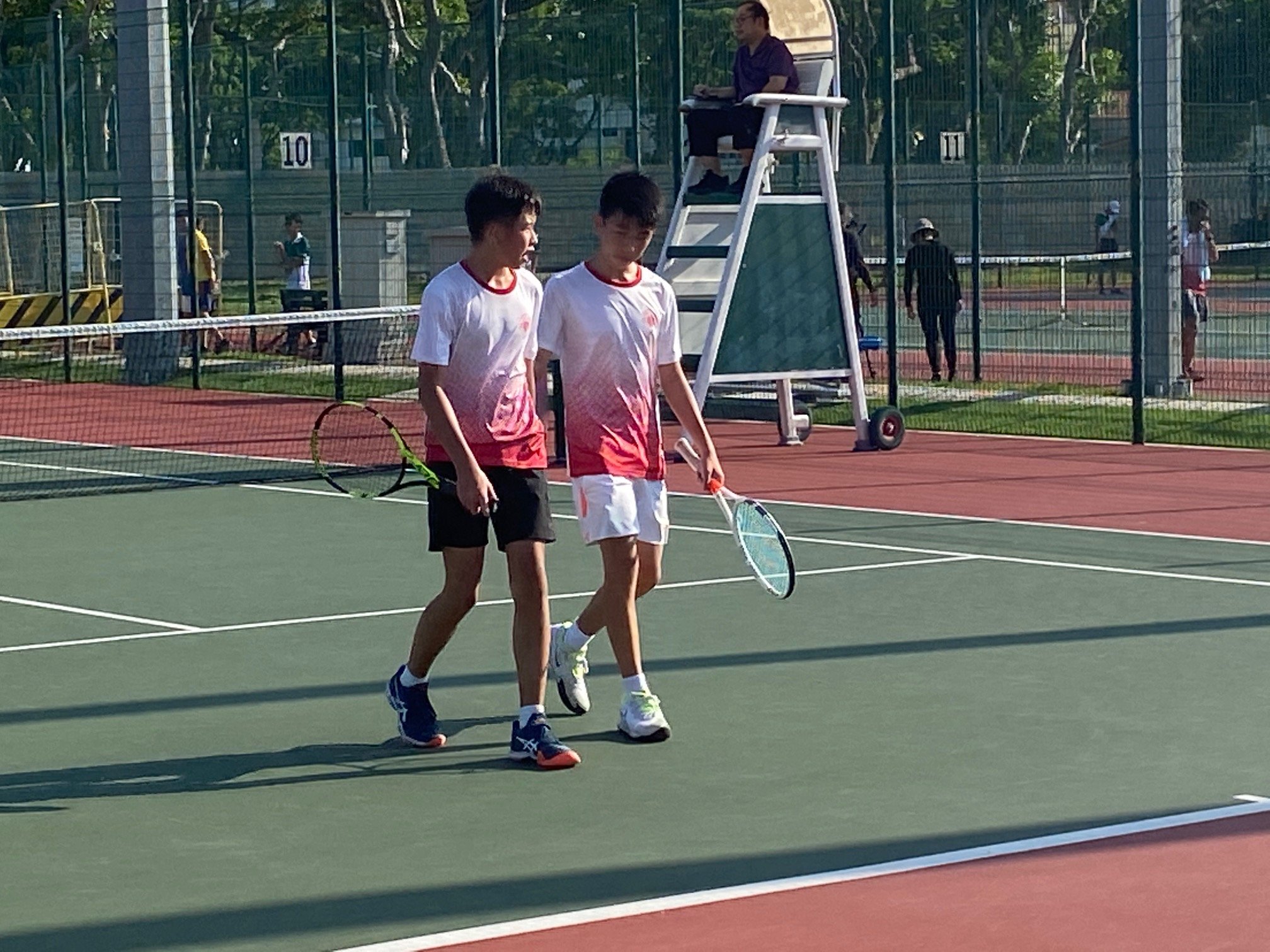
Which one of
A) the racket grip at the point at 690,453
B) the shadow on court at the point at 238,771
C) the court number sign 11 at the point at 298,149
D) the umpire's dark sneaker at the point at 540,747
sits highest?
the court number sign 11 at the point at 298,149

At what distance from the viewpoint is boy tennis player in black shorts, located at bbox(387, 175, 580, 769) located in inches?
274

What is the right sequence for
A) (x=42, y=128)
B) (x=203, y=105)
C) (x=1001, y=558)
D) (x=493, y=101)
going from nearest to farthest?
(x=1001, y=558) → (x=493, y=101) → (x=42, y=128) → (x=203, y=105)

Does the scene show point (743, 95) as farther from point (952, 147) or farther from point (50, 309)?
point (50, 309)

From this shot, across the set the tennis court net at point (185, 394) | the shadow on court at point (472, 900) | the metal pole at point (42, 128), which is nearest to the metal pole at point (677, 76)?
the tennis court net at point (185, 394)

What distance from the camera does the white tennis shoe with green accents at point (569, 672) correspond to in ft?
25.4

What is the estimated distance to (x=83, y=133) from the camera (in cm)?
2772

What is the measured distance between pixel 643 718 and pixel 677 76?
11844 mm

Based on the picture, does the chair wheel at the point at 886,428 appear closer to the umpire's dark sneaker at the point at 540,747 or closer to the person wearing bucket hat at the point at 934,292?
the person wearing bucket hat at the point at 934,292

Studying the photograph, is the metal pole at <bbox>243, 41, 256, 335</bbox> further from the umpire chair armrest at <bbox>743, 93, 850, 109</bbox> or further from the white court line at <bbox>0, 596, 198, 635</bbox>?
the white court line at <bbox>0, 596, 198, 635</bbox>

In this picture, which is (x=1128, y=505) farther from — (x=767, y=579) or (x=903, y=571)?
(x=767, y=579)

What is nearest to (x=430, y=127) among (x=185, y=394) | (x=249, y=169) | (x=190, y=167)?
(x=190, y=167)

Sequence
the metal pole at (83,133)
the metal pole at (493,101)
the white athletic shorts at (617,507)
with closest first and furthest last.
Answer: the white athletic shorts at (617,507), the metal pole at (493,101), the metal pole at (83,133)

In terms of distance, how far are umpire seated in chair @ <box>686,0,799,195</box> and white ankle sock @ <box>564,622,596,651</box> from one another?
8507 millimetres

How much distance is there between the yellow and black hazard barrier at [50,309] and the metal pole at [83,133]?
66.7 inches
